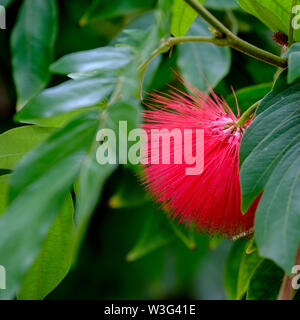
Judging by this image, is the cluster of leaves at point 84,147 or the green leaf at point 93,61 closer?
the cluster of leaves at point 84,147

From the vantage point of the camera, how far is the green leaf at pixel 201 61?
1054 mm

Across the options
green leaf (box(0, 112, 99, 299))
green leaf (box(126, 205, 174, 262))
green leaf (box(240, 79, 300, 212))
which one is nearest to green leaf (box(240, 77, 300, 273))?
green leaf (box(240, 79, 300, 212))

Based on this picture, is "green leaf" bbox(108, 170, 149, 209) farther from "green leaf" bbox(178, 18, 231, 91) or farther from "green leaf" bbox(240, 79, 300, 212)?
"green leaf" bbox(240, 79, 300, 212)

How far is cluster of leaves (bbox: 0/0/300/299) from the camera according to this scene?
1.45 ft

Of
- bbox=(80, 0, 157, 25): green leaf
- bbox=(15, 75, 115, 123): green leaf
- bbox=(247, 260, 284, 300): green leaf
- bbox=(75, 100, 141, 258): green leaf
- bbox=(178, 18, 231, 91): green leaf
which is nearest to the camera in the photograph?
bbox=(75, 100, 141, 258): green leaf

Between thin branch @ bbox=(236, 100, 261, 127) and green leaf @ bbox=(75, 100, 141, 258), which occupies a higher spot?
thin branch @ bbox=(236, 100, 261, 127)

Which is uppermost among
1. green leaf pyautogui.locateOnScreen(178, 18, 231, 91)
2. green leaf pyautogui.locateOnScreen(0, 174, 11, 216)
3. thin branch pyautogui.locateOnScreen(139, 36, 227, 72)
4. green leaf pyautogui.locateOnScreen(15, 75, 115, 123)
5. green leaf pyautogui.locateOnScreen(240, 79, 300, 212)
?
green leaf pyautogui.locateOnScreen(178, 18, 231, 91)

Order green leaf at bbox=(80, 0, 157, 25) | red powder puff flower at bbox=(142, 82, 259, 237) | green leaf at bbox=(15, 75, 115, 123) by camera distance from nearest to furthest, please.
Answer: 1. green leaf at bbox=(15, 75, 115, 123)
2. red powder puff flower at bbox=(142, 82, 259, 237)
3. green leaf at bbox=(80, 0, 157, 25)

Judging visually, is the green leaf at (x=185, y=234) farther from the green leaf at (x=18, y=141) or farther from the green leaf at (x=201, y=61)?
the green leaf at (x=18, y=141)

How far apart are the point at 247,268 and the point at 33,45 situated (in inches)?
20.9

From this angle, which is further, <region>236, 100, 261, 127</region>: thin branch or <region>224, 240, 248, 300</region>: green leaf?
<region>224, 240, 248, 300</region>: green leaf

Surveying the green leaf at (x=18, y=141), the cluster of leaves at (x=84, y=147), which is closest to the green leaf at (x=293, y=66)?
the cluster of leaves at (x=84, y=147)

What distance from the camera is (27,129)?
2.41 feet

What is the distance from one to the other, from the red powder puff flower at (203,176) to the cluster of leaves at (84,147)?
5 cm
